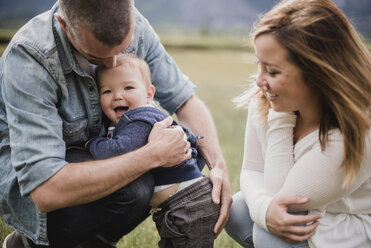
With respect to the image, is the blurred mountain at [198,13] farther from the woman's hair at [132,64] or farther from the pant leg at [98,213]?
the pant leg at [98,213]

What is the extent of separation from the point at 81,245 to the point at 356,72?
6.29ft

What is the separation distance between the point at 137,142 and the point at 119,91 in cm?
38

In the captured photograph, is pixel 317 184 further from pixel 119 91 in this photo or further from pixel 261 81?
pixel 119 91

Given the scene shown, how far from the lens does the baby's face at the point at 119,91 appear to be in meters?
2.66

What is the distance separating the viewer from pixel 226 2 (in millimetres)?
183750

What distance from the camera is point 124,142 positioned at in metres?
2.44

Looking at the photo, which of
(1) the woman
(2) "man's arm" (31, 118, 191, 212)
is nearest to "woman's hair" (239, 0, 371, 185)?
(1) the woman

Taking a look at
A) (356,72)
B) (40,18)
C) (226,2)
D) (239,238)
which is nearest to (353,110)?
(356,72)

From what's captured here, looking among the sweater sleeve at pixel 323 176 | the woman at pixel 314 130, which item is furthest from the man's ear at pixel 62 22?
the sweater sleeve at pixel 323 176

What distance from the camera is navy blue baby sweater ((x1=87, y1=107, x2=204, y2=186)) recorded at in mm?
2447

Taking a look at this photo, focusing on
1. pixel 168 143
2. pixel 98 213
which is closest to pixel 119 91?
pixel 168 143

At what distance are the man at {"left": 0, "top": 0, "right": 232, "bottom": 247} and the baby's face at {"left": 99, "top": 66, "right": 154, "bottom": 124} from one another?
67mm

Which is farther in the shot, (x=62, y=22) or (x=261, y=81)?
(x=62, y=22)

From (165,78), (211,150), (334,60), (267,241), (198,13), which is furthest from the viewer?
(198,13)
